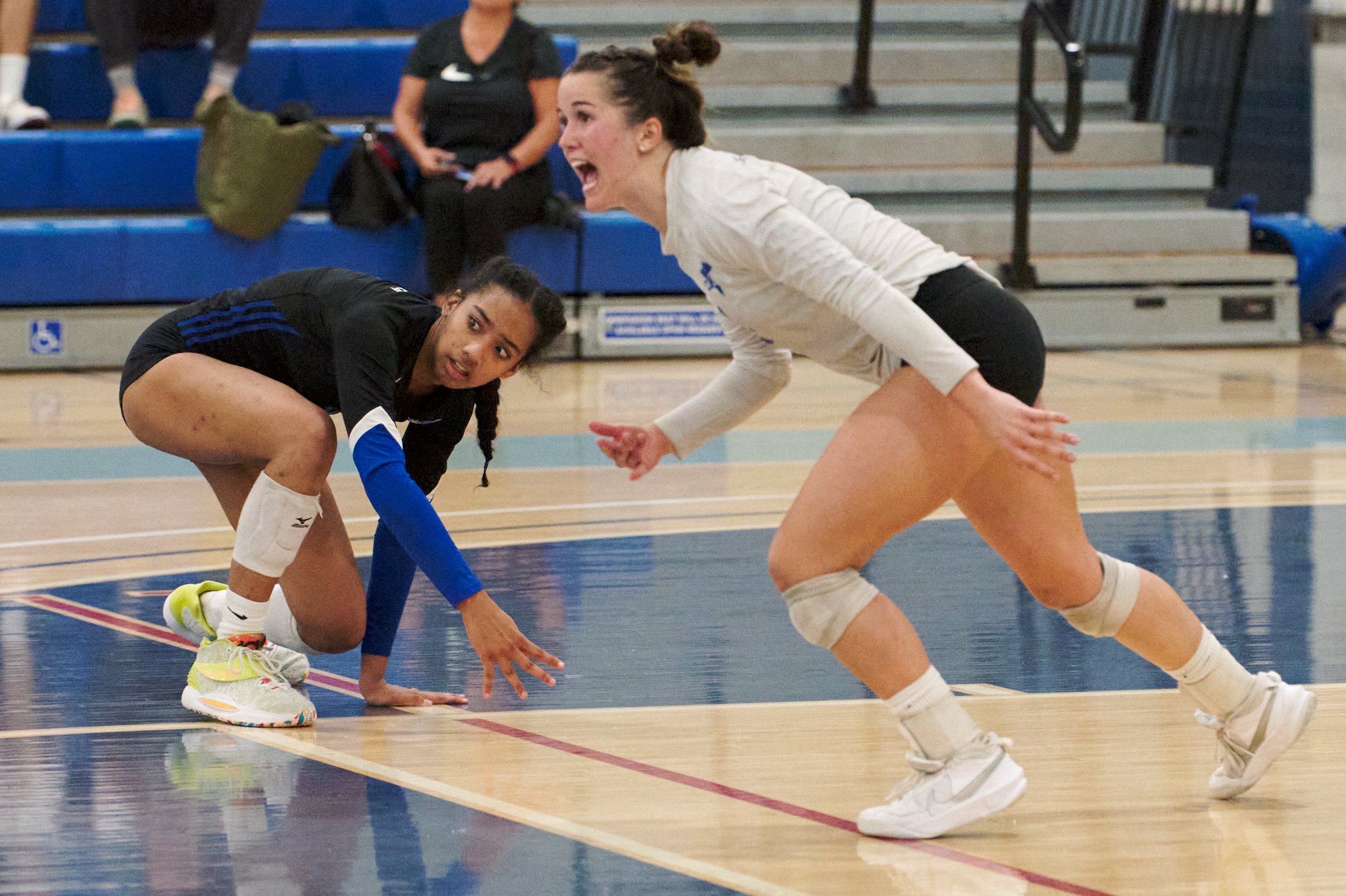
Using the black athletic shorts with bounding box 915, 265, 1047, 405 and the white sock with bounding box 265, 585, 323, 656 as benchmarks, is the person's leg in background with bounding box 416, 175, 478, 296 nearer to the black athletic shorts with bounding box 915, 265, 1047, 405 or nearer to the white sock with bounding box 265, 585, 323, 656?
the white sock with bounding box 265, 585, 323, 656

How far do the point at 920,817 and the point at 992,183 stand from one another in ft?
20.4

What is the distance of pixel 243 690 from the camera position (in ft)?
8.32

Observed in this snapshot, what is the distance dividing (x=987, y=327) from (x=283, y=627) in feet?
4.44

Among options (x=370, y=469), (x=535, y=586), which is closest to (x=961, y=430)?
(x=370, y=469)

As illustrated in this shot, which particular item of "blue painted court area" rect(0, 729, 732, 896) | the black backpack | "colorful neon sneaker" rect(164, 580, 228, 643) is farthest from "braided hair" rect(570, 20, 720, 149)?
the black backpack

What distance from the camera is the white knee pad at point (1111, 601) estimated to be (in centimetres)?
214

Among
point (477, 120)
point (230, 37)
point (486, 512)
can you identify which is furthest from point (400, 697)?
point (230, 37)

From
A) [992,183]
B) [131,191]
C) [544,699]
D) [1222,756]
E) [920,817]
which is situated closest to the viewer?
[920,817]

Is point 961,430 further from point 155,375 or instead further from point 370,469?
point 155,375

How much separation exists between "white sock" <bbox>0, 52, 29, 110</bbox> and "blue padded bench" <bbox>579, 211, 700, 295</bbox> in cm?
225

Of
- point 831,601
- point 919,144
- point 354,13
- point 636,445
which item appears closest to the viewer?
point 831,601

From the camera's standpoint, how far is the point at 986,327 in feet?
6.90

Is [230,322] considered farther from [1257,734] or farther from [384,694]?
[1257,734]

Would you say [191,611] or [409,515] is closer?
[409,515]
